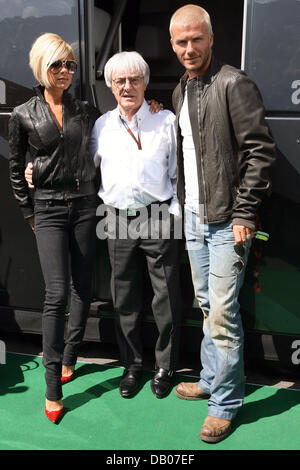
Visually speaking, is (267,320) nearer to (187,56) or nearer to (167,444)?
(167,444)

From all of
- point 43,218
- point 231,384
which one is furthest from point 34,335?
point 231,384

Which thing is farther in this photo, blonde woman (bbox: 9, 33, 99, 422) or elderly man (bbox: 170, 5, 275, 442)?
blonde woman (bbox: 9, 33, 99, 422)

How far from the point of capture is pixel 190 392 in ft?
8.36

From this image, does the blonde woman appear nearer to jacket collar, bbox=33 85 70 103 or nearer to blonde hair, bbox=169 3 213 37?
jacket collar, bbox=33 85 70 103

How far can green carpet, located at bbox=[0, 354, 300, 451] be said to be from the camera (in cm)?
221

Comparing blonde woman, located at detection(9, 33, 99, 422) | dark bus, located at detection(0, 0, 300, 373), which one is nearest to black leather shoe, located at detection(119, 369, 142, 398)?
dark bus, located at detection(0, 0, 300, 373)

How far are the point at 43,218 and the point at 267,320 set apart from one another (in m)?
1.25

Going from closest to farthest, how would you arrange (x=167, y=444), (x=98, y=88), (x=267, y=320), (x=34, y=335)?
1. (x=167, y=444)
2. (x=267, y=320)
3. (x=98, y=88)
4. (x=34, y=335)

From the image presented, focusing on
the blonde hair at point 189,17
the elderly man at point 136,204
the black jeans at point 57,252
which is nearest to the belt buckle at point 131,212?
the elderly man at point 136,204

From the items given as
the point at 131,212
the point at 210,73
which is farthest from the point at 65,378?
the point at 210,73

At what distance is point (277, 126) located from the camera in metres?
2.32

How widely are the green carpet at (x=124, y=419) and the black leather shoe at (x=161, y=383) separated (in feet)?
0.12

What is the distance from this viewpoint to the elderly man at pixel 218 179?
6.35ft

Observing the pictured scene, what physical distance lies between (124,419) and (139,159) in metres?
1.24
